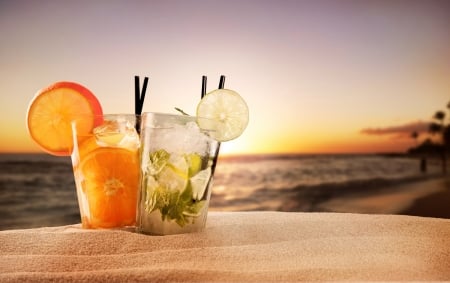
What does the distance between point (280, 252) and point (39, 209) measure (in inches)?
150

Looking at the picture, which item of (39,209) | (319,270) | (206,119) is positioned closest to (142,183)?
(206,119)

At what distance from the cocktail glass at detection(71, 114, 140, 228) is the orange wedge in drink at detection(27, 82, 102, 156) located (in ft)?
0.24

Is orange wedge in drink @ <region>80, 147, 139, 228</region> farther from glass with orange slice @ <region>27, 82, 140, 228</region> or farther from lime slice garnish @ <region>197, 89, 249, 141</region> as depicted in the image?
lime slice garnish @ <region>197, 89, 249, 141</region>

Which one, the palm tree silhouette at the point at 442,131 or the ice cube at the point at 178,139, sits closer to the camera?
the ice cube at the point at 178,139

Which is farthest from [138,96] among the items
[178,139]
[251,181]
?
[251,181]

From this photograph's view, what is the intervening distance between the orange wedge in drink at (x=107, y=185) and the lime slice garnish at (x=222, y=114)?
24cm

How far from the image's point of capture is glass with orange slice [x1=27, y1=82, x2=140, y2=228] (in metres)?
1.56

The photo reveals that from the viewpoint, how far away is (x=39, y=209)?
4730 millimetres

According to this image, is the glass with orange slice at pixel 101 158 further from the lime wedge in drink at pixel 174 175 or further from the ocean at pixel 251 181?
the ocean at pixel 251 181

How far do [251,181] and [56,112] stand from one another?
136 inches

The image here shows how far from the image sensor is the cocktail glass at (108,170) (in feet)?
5.11

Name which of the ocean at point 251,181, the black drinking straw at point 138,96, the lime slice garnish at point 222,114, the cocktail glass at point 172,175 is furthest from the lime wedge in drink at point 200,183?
the ocean at point 251,181

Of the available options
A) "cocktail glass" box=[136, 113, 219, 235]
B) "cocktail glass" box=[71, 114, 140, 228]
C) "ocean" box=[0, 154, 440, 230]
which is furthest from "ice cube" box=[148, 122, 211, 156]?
"ocean" box=[0, 154, 440, 230]

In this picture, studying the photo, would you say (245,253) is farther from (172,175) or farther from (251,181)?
(251,181)
